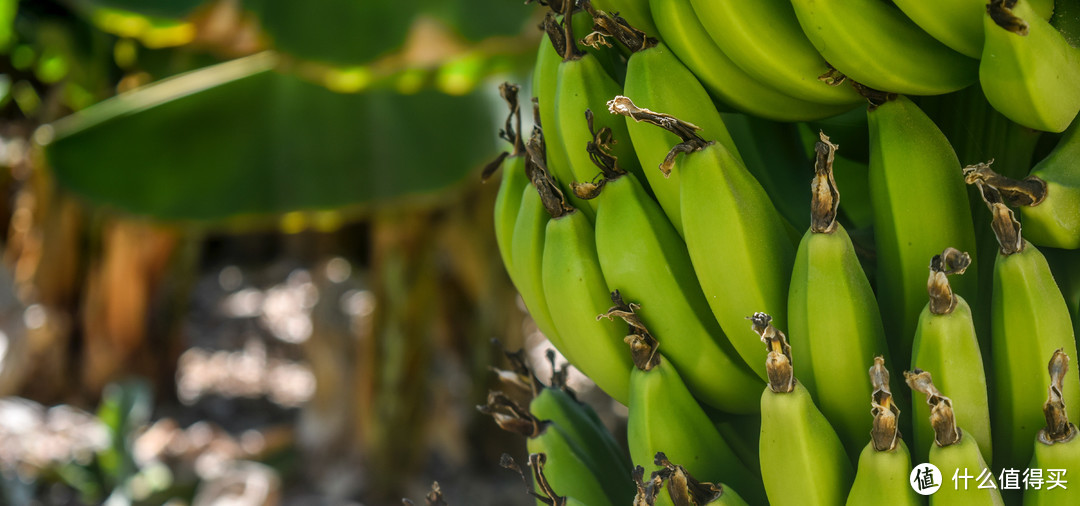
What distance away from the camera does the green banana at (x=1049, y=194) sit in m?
0.50

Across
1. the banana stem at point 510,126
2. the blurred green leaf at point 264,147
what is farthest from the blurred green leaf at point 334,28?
the banana stem at point 510,126

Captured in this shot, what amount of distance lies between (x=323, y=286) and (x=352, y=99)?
1022 mm

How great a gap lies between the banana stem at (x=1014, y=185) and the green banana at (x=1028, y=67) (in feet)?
0.15

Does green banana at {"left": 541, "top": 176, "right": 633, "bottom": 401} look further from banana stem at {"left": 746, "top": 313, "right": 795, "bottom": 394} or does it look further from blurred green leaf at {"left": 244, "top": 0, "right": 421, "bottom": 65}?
blurred green leaf at {"left": 244, "top": 0, "right": 421, "bottom": 65}

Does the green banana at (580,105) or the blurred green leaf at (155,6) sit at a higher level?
the blurred green leaf at (155,6)

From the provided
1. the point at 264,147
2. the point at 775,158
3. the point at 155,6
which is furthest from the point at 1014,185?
the point at 264,147

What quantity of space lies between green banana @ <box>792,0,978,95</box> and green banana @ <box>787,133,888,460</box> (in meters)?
0.06

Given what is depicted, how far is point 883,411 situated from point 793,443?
0.19 ft

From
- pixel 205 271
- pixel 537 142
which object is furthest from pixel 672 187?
pixel 205 271

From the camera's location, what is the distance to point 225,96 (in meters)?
2.53

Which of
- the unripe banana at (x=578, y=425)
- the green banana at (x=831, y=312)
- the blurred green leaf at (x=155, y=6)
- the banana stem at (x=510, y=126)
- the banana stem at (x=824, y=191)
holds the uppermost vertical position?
the blurred green leaf at (x=155, y=6)

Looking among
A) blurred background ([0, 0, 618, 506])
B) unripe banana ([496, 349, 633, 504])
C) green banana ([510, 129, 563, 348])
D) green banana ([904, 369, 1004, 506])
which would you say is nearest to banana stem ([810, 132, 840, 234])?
green banana ([904, 369, 1004, 506])

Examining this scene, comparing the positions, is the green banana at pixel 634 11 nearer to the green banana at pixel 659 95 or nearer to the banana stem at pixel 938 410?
the green banana at pixel 659 95

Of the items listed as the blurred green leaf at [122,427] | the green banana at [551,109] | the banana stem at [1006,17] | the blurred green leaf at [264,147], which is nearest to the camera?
the banana stem at [1006,17]
